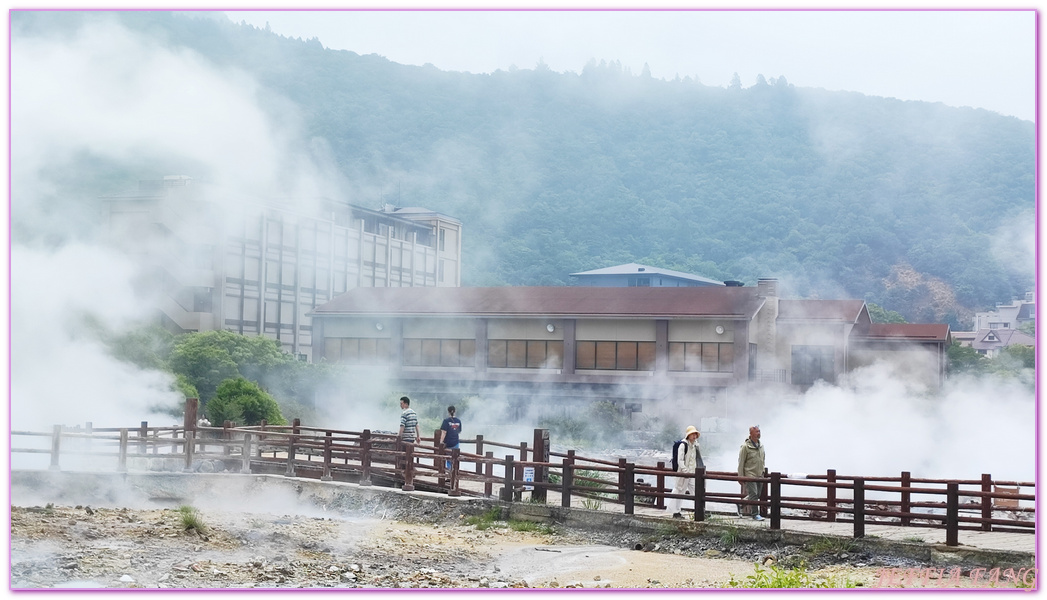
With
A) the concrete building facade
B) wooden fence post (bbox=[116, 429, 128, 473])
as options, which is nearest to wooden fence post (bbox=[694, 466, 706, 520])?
wooden fence post (bbox=[116, 429, 128, 473])

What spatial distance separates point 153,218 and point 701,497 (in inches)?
775

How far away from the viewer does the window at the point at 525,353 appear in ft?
112

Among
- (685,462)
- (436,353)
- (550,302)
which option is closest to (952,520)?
(685,462)

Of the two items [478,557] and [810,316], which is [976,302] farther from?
[478,557]

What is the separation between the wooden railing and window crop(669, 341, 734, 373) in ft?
42.9

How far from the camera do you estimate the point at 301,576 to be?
1075cm

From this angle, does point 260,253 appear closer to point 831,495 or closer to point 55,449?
point 55,449

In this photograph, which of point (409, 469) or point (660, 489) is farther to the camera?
point (409, 469)

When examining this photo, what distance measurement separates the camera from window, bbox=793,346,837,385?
102 ft

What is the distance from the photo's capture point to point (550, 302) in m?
35.1

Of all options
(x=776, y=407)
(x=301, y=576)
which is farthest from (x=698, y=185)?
(x=301, y=576)

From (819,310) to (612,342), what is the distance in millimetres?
5764

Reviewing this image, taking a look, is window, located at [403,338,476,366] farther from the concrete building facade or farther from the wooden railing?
the wooden railing

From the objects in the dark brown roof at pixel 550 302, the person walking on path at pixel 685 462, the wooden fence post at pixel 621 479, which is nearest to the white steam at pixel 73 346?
the dark brown roof at pixel 550 302
